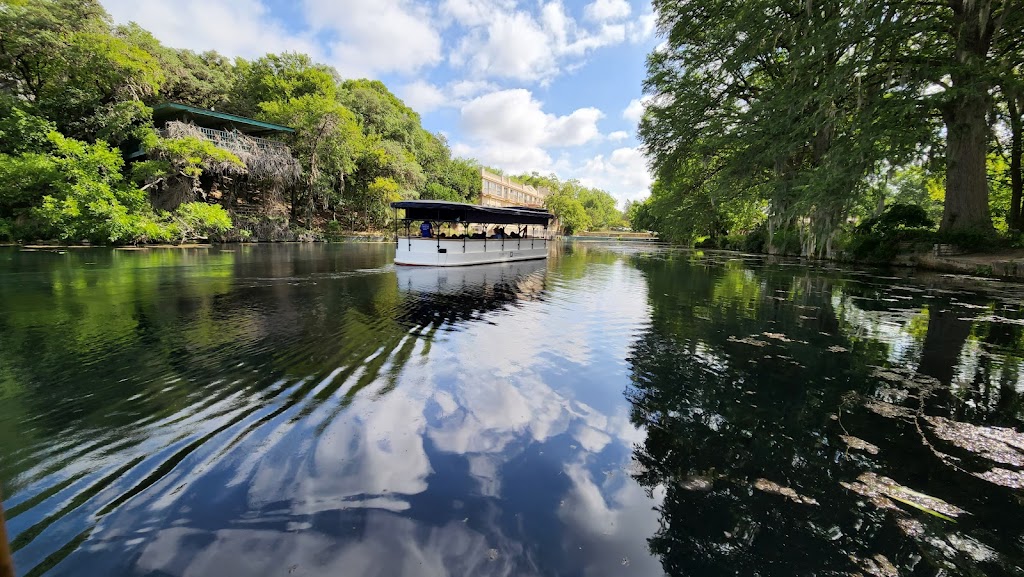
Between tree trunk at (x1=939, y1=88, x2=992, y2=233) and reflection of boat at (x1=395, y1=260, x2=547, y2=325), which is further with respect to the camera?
tree trunk at (x1=939, y1=88, x2=992, y2=233)

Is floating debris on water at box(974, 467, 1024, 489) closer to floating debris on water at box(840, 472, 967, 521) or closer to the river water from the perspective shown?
the river water

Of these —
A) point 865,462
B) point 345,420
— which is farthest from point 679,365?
point 345,420

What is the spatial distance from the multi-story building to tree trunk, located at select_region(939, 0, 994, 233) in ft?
165

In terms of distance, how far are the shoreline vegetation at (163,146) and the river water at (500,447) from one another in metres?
22.4

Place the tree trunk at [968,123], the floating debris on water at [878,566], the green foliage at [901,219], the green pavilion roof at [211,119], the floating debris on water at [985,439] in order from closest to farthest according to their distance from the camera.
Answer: the floating debris on water at [878,566] → the floating debris on water at [985,439] → the tree trunk at [968,123] → the green foliage at [901,219] → the green pavilion roof at [211,119]

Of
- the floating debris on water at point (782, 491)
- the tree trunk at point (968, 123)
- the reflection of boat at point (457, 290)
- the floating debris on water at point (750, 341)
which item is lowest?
the floating debris on water at point (782, 491)

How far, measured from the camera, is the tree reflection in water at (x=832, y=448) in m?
2.52

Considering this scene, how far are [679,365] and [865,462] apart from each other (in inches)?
96.2

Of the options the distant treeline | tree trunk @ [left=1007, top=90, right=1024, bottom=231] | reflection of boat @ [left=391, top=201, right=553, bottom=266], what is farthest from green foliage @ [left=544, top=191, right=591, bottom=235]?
tree trunk @ [left=1007, top=90, right=1024, bottom=231]

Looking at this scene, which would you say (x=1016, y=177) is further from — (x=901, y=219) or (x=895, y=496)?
(x=895, y=496)

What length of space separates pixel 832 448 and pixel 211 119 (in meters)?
43.8

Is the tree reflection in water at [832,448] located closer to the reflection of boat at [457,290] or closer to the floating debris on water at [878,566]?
the floating debris on water at [878,566]

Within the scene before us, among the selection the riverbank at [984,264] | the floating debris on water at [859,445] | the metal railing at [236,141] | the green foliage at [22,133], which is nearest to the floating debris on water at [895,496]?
the floating debris on water at [859,445]

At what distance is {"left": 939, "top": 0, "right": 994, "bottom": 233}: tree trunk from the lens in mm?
13078
